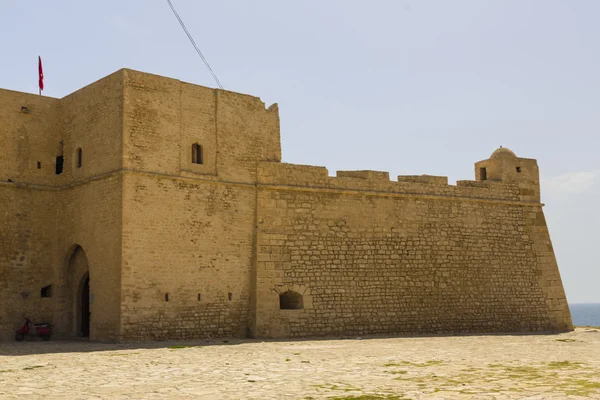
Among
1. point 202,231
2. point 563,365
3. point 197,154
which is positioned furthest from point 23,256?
point 563,365

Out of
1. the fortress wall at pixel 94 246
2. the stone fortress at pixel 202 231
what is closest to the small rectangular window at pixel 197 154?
the stone fortress at pixel 202 231

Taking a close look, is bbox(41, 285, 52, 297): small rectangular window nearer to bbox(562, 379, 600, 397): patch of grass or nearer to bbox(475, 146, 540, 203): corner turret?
bbox(562, 379, 600, 397): patch of grass

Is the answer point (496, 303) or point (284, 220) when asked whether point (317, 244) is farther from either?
point (496, 303)

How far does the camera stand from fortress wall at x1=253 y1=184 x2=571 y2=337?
57.5 feet

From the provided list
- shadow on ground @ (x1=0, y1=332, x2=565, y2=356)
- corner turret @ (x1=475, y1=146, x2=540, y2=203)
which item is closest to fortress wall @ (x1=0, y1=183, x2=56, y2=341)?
shadow on ground @ (x1=0, y1=332, x2=565, y2=356)

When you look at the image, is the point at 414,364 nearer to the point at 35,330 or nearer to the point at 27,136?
the point at 35,330


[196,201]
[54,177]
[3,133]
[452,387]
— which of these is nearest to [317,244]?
[196,201]

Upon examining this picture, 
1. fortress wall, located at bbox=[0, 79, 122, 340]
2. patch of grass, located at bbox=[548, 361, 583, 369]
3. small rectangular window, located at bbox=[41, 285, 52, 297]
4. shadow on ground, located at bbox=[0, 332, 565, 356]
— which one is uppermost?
fortress wall, located at bbox=[0, 79, 122, 340]

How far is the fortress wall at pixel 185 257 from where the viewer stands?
15.2 meters

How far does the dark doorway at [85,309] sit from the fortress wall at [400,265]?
4.42 meters

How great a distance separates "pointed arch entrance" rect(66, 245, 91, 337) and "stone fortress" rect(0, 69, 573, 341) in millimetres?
51

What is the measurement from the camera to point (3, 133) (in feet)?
55.8

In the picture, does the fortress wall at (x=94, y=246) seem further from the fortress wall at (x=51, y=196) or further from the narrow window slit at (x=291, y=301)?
the narrow window slit at (x=291, y=301)

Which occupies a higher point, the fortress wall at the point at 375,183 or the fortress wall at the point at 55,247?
the fortress wall at the point at 375,183
